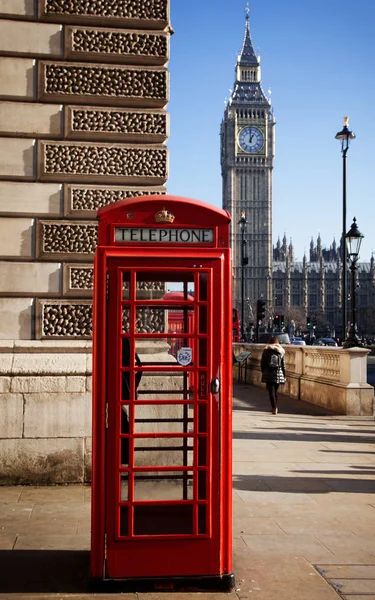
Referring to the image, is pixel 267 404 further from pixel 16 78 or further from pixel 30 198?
pixel 16 78

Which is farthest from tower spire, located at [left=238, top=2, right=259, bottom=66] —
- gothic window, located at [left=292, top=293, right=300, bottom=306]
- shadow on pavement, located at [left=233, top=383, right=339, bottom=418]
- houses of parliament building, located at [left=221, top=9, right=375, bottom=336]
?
shadow on pavement, located at [left=233, top=383, right=339, bottom=418]

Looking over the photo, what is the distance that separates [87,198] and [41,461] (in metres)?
2.70

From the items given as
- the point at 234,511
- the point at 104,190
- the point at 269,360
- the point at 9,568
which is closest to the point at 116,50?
the point at 104,190

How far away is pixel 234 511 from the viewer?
23.8 ft

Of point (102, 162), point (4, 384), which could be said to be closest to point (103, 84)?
point (102, 162)

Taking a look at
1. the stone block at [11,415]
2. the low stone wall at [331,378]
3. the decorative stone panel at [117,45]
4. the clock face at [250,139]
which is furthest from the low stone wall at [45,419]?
the clock face at [250,139]

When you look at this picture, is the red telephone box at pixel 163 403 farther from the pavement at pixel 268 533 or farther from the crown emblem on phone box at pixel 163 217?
the pavement at pixel 268 533

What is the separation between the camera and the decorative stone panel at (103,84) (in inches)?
338

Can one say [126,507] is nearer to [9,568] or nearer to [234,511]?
[9,568]

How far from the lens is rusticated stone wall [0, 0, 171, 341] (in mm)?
8469

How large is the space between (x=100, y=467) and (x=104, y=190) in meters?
4.15

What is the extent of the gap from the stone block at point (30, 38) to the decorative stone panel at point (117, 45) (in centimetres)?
12

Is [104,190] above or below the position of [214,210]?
above

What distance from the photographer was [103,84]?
8719 mm
